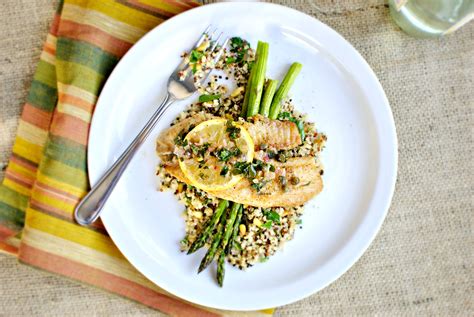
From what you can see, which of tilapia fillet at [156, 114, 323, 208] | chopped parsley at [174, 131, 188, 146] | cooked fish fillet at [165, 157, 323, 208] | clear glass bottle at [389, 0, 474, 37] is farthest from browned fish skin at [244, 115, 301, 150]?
clear glass bottle at [389, 0, 474, 37]

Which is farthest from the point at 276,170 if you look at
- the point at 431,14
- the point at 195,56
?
the point at 431,14

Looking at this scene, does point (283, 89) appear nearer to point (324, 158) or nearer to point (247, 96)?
point (247, 96)

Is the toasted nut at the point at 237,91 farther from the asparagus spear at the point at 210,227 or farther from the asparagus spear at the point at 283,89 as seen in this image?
the asparagus spear at the point at 210,227

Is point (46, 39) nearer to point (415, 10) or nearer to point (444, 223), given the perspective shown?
point (415, 10)

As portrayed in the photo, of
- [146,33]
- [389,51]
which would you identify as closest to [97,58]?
[146,33]

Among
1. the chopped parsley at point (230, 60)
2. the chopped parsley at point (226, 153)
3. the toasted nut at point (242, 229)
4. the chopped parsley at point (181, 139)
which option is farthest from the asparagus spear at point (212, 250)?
the chopped parsley at point (230, 60)

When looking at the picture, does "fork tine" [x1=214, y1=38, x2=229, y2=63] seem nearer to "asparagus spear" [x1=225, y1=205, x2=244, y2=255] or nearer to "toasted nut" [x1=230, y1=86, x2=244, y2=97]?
"toasted nut" [x1=230, y1=86, x2=244, y2=97]
